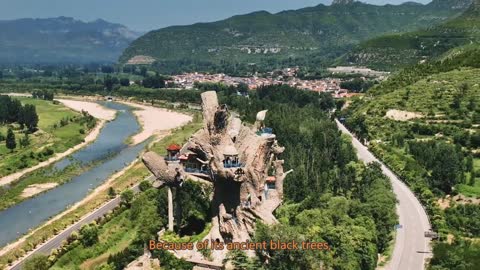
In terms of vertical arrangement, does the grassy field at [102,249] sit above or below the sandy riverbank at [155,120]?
above

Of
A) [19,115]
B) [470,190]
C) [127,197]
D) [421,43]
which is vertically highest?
[421,43]

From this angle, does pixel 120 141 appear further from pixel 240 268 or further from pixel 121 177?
pixel 240 268

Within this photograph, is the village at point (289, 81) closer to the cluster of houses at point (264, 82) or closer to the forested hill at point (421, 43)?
the cluster of houses at point (264, 82)

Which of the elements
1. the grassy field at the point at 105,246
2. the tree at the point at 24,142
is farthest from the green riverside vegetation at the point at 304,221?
the tree at the point at 24,142

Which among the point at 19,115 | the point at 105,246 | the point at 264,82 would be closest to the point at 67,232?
the point at 105,246

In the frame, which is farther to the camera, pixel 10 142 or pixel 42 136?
pixel 42 136

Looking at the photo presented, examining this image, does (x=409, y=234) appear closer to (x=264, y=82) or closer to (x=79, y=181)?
(x=79, y=181)

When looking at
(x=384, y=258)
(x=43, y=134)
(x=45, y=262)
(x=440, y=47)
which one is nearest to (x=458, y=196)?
(x=384, y=258)
